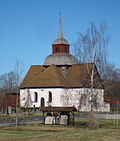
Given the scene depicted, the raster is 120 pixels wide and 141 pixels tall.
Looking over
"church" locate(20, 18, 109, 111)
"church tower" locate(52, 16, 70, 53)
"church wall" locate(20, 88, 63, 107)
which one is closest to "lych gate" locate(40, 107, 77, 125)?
"church" locate(20, 18, 109, 111)

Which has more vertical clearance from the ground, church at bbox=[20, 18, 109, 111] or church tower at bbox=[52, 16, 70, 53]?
church tower at bbox=[52, 16, 70, 53]

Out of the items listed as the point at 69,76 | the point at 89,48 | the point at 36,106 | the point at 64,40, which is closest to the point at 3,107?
the point at 36,106

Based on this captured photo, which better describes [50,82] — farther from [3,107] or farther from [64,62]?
[3,107]

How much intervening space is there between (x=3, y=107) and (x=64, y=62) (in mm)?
20906

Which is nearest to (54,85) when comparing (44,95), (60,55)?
(44,95)

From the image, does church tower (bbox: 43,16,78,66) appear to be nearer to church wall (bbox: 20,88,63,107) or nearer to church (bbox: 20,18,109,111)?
church (bbox: 20,18,109,111)

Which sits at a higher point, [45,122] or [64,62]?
[64,62]

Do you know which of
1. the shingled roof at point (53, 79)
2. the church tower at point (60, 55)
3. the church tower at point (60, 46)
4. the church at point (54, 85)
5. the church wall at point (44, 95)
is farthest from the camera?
the church tower at point (60, 46)

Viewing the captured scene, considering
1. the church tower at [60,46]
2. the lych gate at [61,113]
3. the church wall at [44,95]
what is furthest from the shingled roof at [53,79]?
the lych gate at [61,113]

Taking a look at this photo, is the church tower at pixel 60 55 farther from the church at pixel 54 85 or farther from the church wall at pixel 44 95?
the church wall at pixel 44 95

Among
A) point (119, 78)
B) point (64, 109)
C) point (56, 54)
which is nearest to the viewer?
point (64, 109)

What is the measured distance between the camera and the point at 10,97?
80938 millimetres

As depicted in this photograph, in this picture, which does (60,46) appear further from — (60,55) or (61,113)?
(61,113)

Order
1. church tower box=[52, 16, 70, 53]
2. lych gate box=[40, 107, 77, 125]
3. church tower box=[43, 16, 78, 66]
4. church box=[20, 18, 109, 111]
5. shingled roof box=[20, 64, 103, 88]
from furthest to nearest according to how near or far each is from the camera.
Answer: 1. church tower box=[52, 16, 70, 53]
2. church tower box=[43, 16, 78, 66]
3. shingled roof box=[20, 64, 103, 88]
4. church box=[20, 18, 109, 111]
5. lych gate box=[40, 107, 77, 125]
